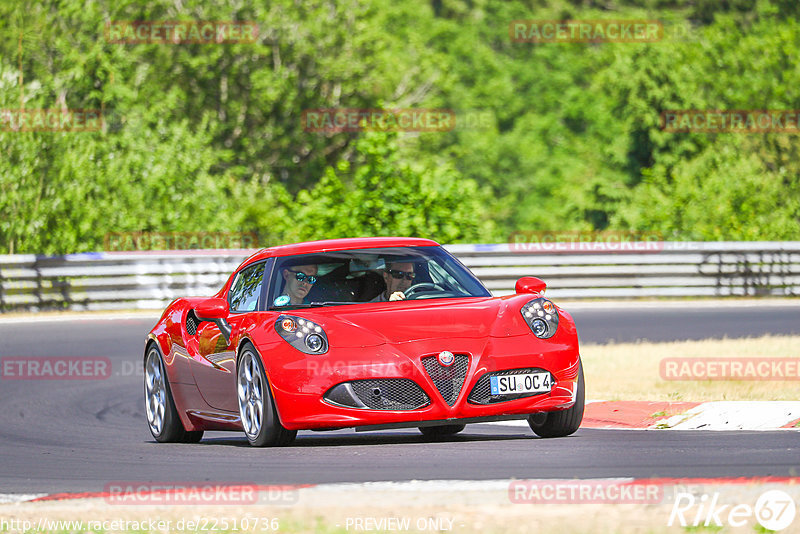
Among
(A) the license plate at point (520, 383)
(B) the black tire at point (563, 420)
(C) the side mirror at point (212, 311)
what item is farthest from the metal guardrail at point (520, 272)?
(A) the license plate at point (520, 383)

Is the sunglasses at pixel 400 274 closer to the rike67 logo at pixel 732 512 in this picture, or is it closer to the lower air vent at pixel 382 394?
the lower air vent at pixel 382 394

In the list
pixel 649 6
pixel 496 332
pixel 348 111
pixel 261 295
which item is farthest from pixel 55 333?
pixel 649 6

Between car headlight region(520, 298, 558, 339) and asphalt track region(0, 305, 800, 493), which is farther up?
car headlight region(520, 298, 558, 339)

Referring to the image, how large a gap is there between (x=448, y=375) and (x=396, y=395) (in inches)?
12.3

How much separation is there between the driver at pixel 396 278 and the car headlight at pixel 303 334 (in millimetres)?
994

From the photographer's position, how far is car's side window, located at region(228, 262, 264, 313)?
9383 millimetres

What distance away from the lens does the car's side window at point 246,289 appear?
30.8ft

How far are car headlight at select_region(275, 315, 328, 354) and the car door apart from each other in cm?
60

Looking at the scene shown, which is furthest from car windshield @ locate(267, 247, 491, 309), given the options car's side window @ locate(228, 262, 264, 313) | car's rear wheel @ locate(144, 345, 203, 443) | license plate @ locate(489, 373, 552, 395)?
car's rear wheel @ locate(144, 345, 203, 443)

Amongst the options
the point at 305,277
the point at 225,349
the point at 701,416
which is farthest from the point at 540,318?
the point at 225,349

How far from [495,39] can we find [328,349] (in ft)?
239

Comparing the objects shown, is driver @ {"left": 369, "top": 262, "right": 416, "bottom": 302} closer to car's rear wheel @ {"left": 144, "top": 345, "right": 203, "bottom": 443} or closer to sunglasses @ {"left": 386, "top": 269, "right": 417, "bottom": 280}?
sunglasses @ {"left": 386, "top": 269, "right": 417, "bottom": 280}

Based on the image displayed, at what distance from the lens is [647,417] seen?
992cm

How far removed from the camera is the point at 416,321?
8398 mm
